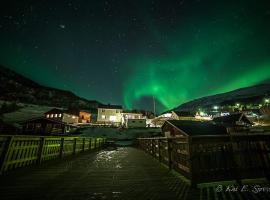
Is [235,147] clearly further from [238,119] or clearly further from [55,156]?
[238,119]

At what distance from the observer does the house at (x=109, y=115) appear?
230 feet

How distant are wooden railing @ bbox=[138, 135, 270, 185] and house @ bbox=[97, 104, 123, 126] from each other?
215ft

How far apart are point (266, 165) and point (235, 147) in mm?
1273

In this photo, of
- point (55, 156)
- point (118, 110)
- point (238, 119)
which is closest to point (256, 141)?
point (55, 156)

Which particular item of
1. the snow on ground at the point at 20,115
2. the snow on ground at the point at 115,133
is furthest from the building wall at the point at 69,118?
the snow on ground at the point at 20,115

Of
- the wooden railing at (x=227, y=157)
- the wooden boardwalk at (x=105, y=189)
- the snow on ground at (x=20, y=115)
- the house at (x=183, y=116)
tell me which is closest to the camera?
the wooden boardwalk at (x=105, y=189)

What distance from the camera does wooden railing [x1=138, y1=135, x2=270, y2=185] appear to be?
5.19 m

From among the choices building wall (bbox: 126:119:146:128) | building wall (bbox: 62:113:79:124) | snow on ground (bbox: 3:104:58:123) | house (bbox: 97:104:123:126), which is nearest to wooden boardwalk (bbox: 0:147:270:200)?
building wall (bbox: 126:119:146:128)

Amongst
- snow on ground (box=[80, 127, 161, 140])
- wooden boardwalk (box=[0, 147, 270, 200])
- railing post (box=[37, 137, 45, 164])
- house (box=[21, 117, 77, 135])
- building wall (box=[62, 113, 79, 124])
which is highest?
building wall (box=[62, 113, 79, 124])

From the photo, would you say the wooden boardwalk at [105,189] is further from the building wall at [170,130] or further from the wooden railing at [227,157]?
the building wall at [170,130]

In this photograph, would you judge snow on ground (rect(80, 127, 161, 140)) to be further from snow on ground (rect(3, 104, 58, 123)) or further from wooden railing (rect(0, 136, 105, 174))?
wooden railing (rect(0, 136, 105, 174))

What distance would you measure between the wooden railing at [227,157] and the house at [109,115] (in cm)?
6548

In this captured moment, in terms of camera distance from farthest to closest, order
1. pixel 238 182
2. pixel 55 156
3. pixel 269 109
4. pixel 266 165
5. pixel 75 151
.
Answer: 1. pixel 269 109
2. pixel 75 151
3. pixel 55 156
4. pixel 266 165
5. pixel 238 182

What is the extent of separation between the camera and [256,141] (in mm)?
5812
